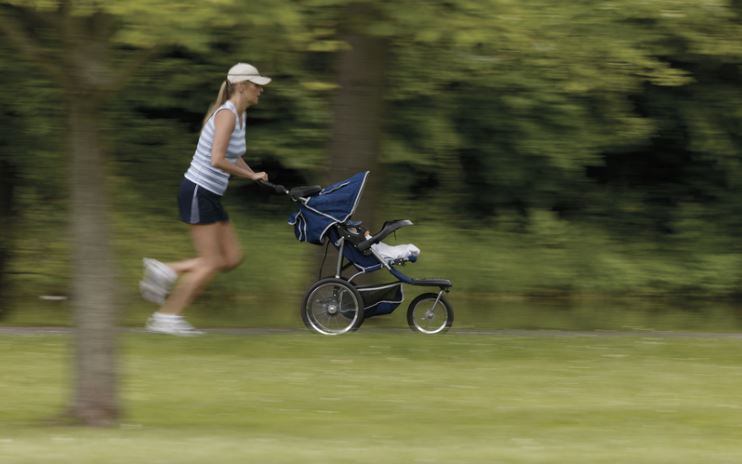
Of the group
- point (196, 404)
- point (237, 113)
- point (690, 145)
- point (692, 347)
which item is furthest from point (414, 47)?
point (690, 145)

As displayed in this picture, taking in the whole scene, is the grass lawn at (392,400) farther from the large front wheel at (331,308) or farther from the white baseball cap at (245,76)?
the white baseball cap at (245,76)

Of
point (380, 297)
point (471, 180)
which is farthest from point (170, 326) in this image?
point (471, 180)

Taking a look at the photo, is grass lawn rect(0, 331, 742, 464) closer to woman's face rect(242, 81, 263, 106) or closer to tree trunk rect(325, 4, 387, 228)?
tree trunk rect(325, 4, 387, 228)

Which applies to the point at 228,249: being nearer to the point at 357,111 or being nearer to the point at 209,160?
the point at 209,160

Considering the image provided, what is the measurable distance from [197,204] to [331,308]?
1.36m

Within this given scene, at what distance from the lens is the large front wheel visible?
11.2 m

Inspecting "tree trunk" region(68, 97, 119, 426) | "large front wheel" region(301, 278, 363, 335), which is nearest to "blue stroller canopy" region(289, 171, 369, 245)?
"large front wheel" region(301, 278, 363, 335)

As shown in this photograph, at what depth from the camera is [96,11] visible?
7.11 m

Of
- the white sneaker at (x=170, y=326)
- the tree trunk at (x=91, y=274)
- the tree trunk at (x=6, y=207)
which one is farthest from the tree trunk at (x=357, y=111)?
the tree trunk at (x=6, y=207)

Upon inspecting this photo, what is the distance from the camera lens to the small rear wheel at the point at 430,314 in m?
11.6

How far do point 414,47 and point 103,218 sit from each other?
18.0ft

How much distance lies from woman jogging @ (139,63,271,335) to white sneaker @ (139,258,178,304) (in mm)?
31

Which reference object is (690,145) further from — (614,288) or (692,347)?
(692,347)

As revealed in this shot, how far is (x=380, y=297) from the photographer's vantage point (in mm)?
11375
